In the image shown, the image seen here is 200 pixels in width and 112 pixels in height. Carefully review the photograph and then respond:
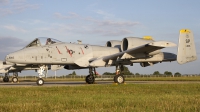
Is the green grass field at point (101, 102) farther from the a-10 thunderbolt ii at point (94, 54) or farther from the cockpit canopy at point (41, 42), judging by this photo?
the cockpit canopy at point (41, 42)

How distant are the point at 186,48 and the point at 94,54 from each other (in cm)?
712

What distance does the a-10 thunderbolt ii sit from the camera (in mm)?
22688

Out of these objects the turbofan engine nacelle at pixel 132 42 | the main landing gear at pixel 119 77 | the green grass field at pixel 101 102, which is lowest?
the green grass field at pixel 101 102

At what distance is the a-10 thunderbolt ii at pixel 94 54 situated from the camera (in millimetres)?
22688

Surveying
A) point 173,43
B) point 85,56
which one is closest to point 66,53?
point 85,56

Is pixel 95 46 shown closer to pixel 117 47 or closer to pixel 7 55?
pixel 117 47

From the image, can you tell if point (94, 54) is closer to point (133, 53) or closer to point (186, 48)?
point (133, 53)

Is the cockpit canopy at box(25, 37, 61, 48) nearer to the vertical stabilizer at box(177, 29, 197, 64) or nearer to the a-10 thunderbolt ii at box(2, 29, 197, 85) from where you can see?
the a-10 thunderbolt ii at box(2, 29, 197, 85)

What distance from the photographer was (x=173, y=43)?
2062cm

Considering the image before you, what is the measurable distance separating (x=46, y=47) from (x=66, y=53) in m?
1.60

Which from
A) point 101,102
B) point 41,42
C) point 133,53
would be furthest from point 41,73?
point 101,102

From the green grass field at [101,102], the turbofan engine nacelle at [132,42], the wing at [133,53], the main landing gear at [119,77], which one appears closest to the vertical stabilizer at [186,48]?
the wing at [133,53]

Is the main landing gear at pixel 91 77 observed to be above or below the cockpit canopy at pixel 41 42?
below

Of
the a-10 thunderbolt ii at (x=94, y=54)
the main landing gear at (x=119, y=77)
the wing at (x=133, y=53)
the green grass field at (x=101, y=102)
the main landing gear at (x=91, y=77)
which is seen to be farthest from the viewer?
the main landing gear at (x=91, y=77)
